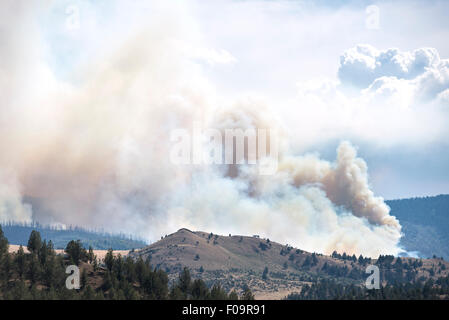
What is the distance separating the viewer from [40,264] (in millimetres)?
196500

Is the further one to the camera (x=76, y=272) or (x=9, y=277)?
(x=76, y=272)
